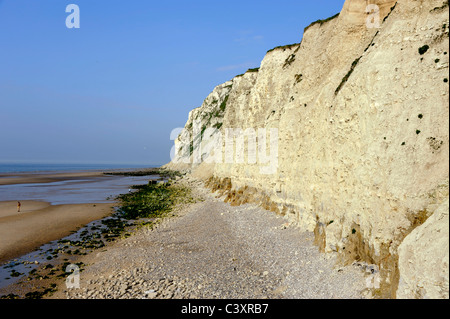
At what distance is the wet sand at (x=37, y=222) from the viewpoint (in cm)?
2353

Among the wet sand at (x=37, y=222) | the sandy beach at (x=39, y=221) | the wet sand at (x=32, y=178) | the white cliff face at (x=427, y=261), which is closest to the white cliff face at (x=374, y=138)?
the white cliff face at (x=427, y=261)

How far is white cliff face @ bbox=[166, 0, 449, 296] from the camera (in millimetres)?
10938

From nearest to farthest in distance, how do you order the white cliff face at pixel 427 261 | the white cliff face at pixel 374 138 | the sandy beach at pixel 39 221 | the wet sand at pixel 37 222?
the white cliff face at pixel 427 261, the white cliff face at pixel 374 138, the wet sand at pixel 37 222, the sandy beach at pixel 39 221

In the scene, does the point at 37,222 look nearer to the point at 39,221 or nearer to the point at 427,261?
the point at 39,221

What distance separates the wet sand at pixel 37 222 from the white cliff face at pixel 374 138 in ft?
68.1

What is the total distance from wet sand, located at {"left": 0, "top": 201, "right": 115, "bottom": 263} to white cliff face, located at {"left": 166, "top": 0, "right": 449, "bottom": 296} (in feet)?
68.1

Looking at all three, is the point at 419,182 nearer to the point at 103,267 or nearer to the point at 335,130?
the point at 335,130

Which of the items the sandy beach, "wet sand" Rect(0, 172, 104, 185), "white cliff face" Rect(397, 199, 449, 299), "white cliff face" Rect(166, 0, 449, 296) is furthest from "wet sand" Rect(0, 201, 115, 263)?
"wet sand" Rect(0, 172, 104, 185)

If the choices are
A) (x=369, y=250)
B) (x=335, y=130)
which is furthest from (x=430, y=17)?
(x=369, y=250)

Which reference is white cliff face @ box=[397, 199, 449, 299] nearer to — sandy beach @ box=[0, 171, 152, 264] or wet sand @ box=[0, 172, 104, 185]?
sandy beach @ box=[0, 171, 152, 264]

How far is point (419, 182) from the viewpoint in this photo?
1068 centimetres

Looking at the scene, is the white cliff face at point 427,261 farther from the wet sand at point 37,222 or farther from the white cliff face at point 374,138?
the wet sand at point 37,222

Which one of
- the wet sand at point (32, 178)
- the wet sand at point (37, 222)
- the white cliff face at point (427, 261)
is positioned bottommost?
the wet sand at point (32, 178)

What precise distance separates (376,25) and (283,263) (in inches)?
665
